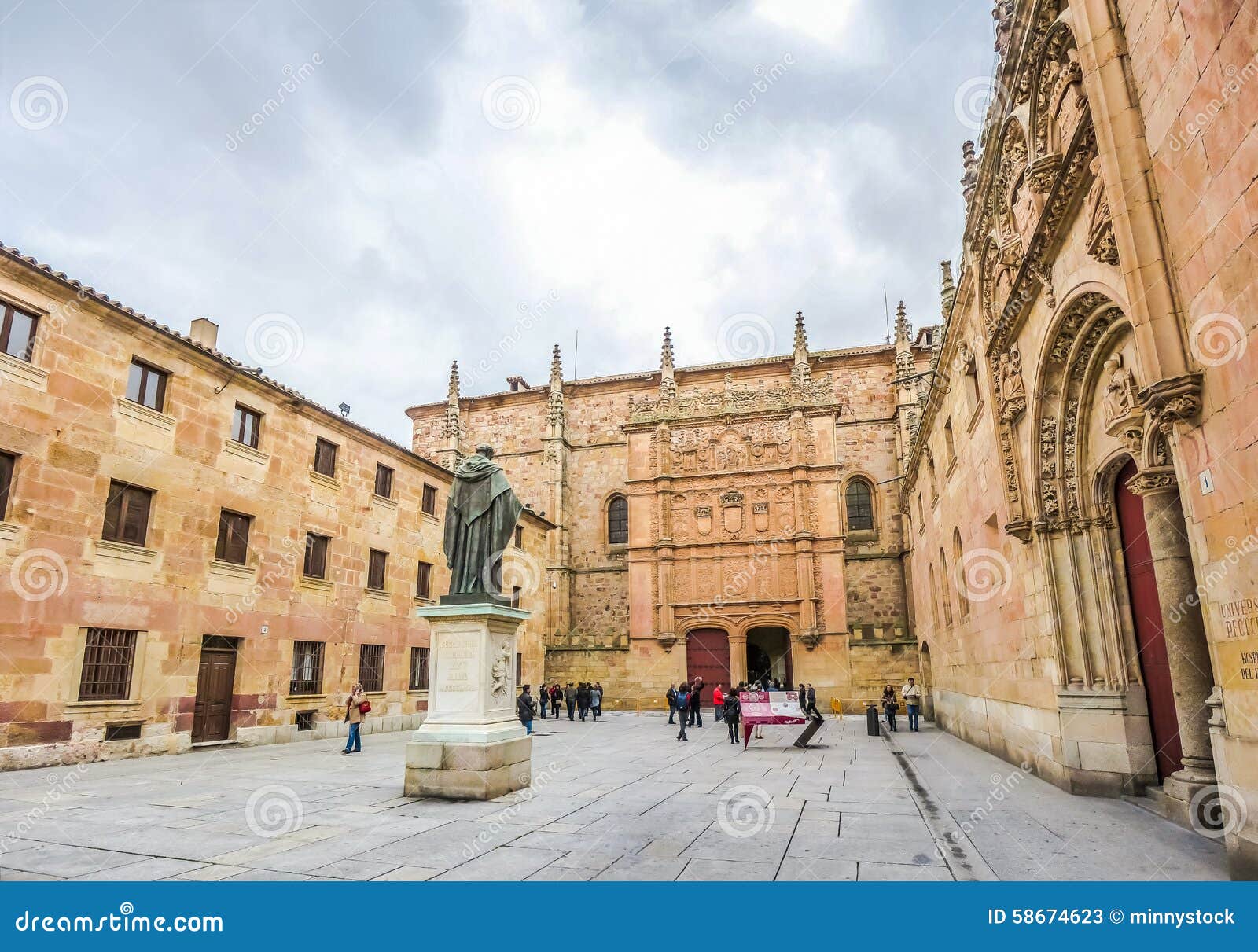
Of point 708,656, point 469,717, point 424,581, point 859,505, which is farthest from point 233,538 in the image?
point 859,505

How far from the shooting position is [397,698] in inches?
825

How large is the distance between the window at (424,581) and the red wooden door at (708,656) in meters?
12.2

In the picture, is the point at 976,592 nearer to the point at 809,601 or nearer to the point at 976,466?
the point at 976,466

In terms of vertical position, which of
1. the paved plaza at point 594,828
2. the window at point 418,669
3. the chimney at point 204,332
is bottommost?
the paved plaza at point 594,828

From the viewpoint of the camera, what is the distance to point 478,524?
30.3ft

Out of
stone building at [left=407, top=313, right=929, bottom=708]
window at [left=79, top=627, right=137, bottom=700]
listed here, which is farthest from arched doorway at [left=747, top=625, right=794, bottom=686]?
window at [left=79, top=627, right=137, bottom=700]

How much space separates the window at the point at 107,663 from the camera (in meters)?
12.9

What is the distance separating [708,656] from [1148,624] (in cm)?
2295

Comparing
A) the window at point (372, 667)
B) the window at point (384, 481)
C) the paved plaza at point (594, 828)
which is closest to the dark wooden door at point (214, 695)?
the paved plaza at point (594, 828)

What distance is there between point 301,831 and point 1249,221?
844 cm

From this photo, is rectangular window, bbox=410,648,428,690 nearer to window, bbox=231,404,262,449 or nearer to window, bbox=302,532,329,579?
window, bbox=302,532,329,579

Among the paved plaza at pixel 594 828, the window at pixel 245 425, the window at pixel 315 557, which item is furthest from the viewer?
the window at pixel 315 557

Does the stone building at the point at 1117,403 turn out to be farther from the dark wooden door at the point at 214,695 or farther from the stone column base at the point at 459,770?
the dark wooden door at the point at 214,695

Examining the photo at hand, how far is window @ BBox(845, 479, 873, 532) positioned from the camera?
32688mm
